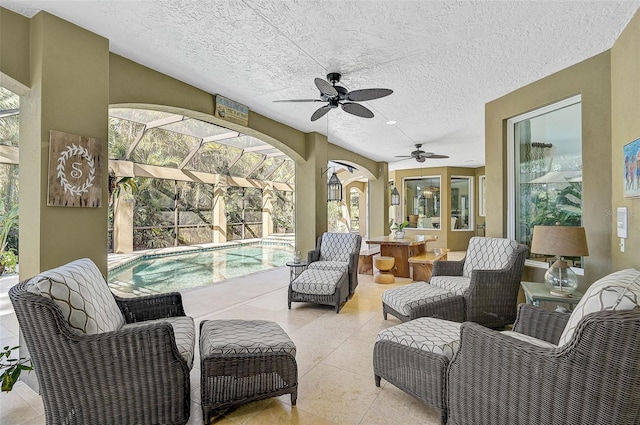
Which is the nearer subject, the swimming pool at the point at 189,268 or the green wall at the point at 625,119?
the green wall at the point at 625,119

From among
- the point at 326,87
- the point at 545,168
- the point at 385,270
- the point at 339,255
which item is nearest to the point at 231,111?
the point at 326,87

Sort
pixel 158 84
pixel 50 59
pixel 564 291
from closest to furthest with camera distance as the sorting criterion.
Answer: pixel 50 59 < pixel 564 291 < pixel 158 84

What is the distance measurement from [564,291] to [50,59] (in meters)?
4.52

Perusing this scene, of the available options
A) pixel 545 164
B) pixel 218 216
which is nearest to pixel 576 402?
pixel 545 164

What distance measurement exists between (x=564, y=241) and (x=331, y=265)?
275 cm

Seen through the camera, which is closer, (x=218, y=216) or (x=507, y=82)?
(x=507, y=82)

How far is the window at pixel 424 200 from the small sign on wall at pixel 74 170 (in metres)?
8.98

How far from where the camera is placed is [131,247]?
8.97 meters

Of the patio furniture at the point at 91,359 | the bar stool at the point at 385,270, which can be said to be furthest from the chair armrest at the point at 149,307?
the bar stool at the point at 385,270

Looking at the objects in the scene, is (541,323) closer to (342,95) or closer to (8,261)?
(342,95)

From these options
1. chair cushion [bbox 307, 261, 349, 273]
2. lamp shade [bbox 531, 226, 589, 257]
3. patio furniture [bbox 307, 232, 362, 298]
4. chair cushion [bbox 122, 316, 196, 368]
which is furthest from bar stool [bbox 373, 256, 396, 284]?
chair cushion [bbox 122, 316, 196, 368]

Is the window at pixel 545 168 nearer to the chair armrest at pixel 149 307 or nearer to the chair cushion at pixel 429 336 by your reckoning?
the chair cushion at pixel 429 336

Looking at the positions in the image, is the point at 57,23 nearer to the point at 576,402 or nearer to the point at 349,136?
the point at 576,402

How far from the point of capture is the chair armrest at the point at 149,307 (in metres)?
2.29
